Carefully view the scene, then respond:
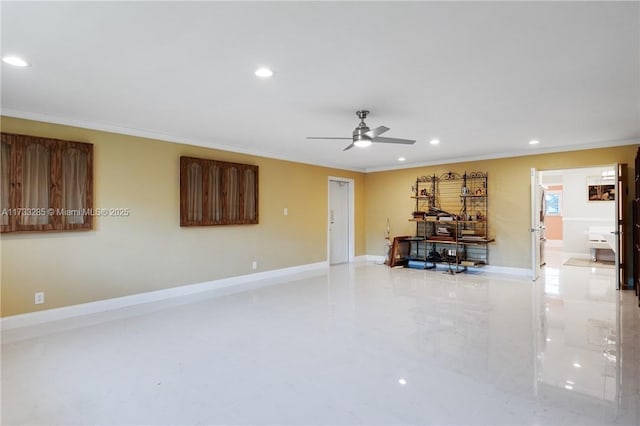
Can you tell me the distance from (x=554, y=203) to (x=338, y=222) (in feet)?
25.2

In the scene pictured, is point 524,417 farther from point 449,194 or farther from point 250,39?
point 449,194

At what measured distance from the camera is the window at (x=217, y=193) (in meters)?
5.31

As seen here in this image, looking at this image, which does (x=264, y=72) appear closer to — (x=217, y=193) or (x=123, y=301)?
(x=217, y=193)

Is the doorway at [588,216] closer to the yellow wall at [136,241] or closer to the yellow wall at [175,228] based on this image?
the yellow wall at [175,228]

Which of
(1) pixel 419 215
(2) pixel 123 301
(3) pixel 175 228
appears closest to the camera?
(2) pixel 123 301

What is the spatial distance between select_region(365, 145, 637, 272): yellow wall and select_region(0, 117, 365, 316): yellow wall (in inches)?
113

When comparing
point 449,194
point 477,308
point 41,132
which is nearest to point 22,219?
point 41,132

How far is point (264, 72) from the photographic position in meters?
2.92

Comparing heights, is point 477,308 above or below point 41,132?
below

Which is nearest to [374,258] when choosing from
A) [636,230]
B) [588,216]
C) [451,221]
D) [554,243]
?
[451,221]

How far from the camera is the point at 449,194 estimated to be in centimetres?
753

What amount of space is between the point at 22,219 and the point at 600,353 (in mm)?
5908

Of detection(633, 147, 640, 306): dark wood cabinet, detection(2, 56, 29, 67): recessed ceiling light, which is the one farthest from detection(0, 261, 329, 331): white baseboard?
detection(633, 147, 640, 306): dark wood cabinet

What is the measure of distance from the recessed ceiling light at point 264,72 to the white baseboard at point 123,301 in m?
3.54
